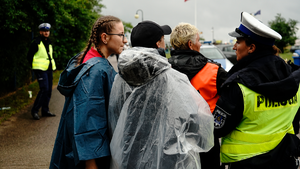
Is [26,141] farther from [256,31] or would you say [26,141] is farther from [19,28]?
[256,31]

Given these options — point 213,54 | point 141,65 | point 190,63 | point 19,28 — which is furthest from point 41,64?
point 213,54

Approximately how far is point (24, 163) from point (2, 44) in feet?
15.7

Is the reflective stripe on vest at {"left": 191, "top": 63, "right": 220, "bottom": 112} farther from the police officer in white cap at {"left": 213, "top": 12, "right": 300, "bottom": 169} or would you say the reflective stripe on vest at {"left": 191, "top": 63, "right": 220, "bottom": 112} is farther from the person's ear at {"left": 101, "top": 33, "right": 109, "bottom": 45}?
the person's ear at {"left": 101, "top": 33, "right": 109, "bottom": 45}

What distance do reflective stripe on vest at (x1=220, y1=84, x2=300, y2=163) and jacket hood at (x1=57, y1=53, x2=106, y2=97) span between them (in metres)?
1.11

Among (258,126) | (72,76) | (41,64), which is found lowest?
(41,64)

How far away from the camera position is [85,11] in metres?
14.5

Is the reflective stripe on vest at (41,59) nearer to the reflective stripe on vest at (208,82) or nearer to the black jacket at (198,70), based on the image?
the black jacket at (198,70)

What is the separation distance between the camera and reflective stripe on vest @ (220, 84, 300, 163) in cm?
184

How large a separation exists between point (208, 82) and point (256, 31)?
0.61m

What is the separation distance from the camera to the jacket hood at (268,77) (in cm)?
179

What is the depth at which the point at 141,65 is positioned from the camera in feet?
5.06

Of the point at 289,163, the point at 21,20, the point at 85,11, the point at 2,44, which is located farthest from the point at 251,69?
the point at 85,11

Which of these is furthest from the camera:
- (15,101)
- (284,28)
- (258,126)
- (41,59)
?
(284,28)

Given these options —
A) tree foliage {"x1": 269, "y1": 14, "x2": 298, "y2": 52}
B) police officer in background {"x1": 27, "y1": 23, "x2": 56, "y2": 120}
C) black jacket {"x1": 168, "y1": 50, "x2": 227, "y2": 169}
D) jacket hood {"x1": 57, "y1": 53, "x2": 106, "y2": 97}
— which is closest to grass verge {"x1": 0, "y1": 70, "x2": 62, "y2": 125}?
police officer in background {"x1": 27, "y1": 23, "x2": 56, "y2": 120}
